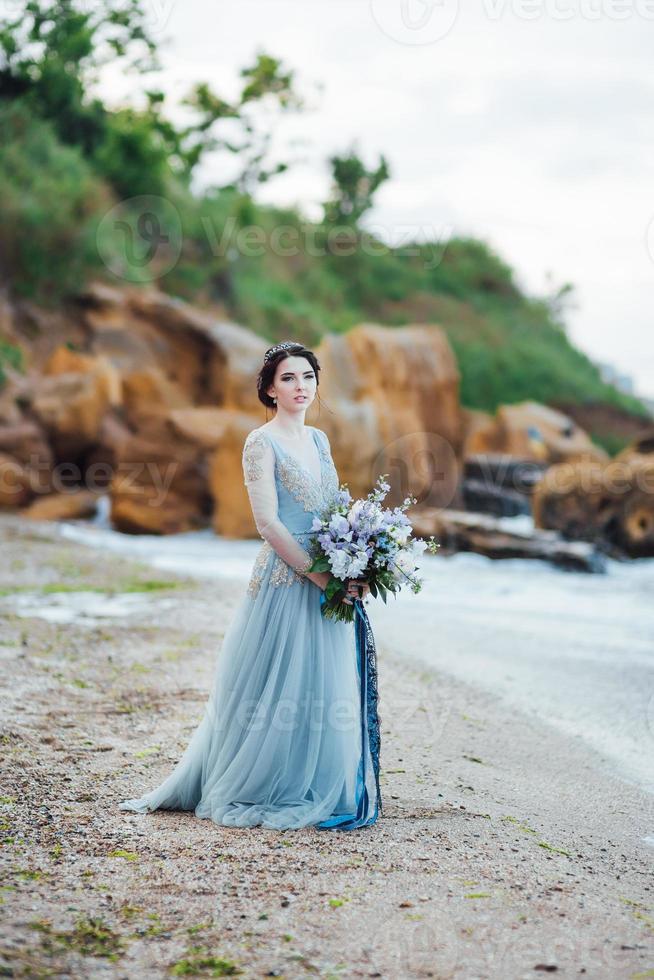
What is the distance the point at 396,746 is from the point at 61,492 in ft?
42.1

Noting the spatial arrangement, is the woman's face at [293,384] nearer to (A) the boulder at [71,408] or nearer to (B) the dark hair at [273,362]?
(B) the dark hair at [273,362]

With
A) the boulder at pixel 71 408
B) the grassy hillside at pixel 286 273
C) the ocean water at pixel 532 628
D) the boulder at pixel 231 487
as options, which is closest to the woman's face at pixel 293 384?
the ocean water at pixel 532 628

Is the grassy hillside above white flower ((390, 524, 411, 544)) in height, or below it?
above

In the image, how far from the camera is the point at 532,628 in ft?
31.0

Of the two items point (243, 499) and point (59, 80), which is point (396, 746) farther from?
point (59, 80)

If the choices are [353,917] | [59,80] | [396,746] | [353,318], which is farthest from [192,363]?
[353,917]

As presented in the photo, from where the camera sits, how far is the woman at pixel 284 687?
12.3ft

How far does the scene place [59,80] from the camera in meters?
22.3

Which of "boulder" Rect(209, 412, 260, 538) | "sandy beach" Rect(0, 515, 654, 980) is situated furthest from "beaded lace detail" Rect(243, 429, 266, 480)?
"boulder" Rect(209, 412, 260, 538)

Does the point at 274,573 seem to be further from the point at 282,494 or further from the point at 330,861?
the point at 330,861

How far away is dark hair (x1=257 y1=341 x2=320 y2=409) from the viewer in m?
3.91

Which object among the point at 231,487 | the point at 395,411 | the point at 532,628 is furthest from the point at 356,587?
the point at 395,411

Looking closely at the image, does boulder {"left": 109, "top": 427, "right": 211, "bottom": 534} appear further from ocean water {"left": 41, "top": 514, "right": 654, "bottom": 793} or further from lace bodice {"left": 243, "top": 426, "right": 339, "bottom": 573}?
lace bodice {"left": 243, "top": 426, "right": 339, "bottom": 573}

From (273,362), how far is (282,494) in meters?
0.50
